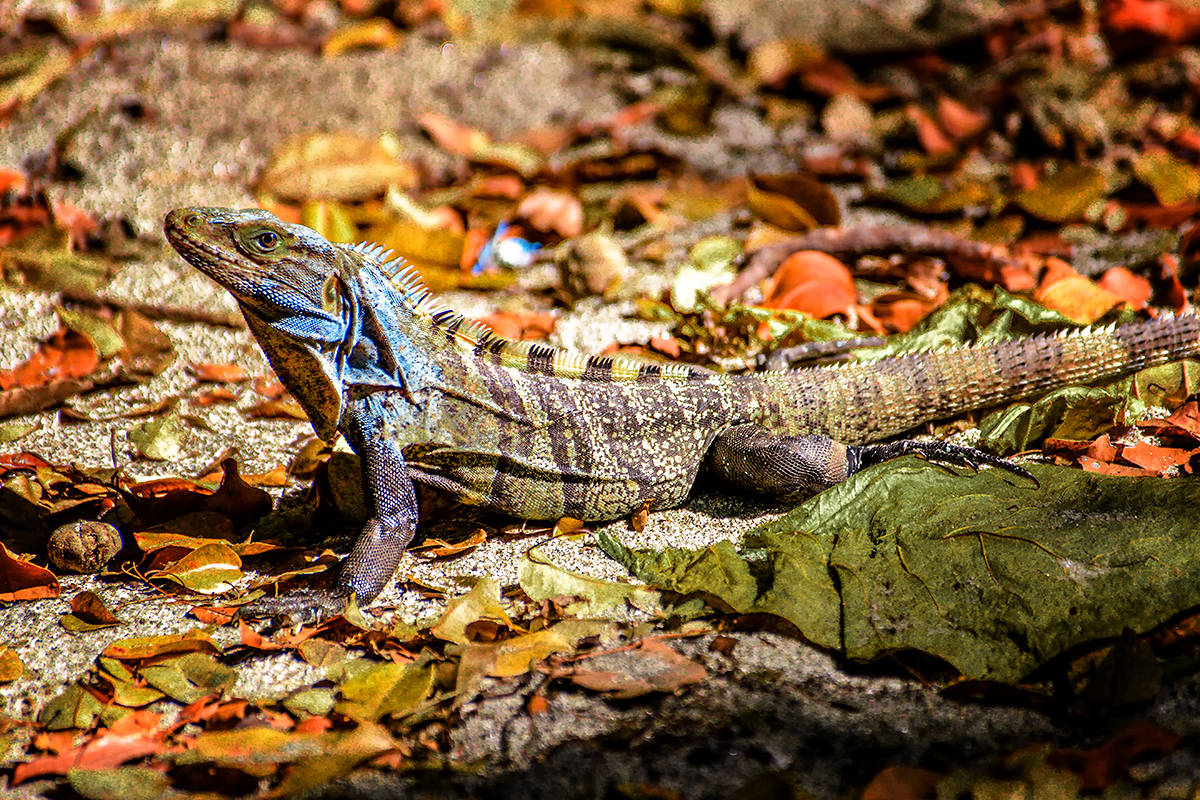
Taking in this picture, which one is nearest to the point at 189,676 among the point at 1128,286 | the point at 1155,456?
the point at 1155,456

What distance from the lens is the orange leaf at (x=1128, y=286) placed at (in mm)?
5129

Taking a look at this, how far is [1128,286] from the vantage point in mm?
5207

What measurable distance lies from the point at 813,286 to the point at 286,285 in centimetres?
290

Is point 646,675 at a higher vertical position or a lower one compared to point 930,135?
lower

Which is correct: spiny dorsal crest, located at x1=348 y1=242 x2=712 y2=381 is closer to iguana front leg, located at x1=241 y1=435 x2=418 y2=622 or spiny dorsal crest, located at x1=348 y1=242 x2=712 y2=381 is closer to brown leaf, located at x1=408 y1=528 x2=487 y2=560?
iguana front leg, located at x1=241 y1=435 x2=418 y2=622

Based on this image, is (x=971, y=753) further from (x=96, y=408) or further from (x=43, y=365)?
(x=43, y=365)

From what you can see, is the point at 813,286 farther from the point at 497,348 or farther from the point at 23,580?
the point at 23,580

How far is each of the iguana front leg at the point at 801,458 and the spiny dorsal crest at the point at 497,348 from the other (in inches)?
15.5

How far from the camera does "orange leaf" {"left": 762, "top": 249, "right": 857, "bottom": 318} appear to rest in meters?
5.30

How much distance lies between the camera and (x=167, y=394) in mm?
4867

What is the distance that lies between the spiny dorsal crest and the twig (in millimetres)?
1642

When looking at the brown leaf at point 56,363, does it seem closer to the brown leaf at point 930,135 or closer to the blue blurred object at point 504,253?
the blue blurred object at point 504,253

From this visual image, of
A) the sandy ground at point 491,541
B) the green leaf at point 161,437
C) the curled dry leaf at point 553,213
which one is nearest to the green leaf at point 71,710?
the sandy ground at point 491,541

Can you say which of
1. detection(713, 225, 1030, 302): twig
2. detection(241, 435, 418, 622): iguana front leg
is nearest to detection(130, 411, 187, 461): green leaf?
detection(241, 435, 418, 622): iguana front leg
